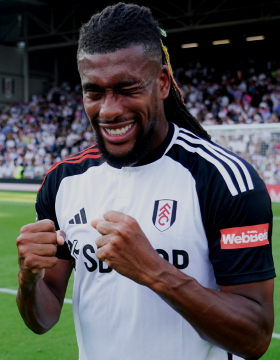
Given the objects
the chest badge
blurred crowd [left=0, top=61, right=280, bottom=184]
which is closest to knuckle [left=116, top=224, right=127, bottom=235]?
the chest badge

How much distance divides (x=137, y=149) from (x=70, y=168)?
389 millimetres

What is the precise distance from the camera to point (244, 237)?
1663 mm

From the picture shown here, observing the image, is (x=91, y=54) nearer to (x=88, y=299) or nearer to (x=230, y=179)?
(x=230, y=179)

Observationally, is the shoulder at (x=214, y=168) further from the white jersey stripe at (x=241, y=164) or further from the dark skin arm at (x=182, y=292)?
the dark skin arm at (x=182, y=292)

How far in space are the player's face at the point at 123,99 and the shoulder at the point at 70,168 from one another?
0.18 meters

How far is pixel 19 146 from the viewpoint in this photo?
2197 centimetres

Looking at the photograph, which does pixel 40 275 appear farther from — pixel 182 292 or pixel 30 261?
pixel 182 292

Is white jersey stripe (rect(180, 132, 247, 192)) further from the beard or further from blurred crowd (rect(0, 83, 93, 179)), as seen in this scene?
blurred crowd (rect(0, 83, 93, 179))

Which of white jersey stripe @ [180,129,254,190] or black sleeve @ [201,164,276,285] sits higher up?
white jersey stripe @ [180,129,254,190]

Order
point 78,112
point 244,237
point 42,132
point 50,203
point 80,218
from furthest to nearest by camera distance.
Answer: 1. point 78,112
2. point 42,132
3. point 50,203
4. point 80,218
5. point 244,237

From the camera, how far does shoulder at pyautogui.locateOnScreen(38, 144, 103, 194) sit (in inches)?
81.7

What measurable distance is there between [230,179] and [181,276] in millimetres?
423

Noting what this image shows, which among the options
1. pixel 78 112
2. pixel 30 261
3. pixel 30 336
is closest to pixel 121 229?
pixel 30 261

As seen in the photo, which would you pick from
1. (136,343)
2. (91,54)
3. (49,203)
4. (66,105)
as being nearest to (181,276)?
(136,343)
